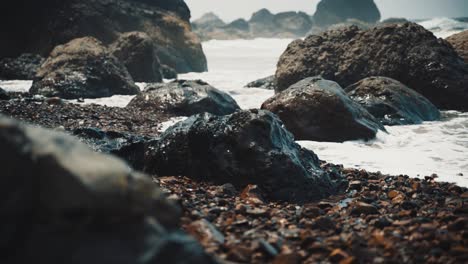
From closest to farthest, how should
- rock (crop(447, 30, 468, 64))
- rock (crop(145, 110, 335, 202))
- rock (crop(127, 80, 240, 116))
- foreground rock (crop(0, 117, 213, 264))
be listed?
foreground rock (crop(0, 117, 213, 264)) → rock (crop(145, 110, 335, 202)) → rock (crop(127, 80, 240, 116)) → rock (crop(447, 30, 468, 64))

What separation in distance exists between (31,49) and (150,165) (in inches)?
752

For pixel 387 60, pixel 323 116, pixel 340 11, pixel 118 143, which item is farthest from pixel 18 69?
pixel 340 11

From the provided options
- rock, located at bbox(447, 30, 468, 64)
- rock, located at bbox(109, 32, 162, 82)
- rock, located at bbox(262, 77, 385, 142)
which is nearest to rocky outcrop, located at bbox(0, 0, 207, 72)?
rock, located at bbox(109, 32, 162, 82)

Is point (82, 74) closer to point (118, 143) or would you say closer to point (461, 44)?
point (118, 143)

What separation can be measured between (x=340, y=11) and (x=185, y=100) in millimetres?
172583

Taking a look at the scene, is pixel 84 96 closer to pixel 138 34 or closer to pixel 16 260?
pixel 138 34

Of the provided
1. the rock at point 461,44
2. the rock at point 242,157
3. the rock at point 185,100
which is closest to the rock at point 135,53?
the rock at point 185,100

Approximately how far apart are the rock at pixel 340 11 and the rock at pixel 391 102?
163517 millimetres

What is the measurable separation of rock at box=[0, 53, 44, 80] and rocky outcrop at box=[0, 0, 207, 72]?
3.25 m

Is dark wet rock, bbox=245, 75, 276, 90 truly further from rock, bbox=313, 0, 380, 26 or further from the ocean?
rock, bbox=313, 0, 380, 26

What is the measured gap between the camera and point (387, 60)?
1206 centimetres

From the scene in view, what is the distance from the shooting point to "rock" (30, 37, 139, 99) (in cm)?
1138

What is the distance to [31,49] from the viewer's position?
20141 millimetres

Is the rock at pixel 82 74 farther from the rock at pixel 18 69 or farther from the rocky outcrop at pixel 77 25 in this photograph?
the rocky outcrop at pixel 77 25
